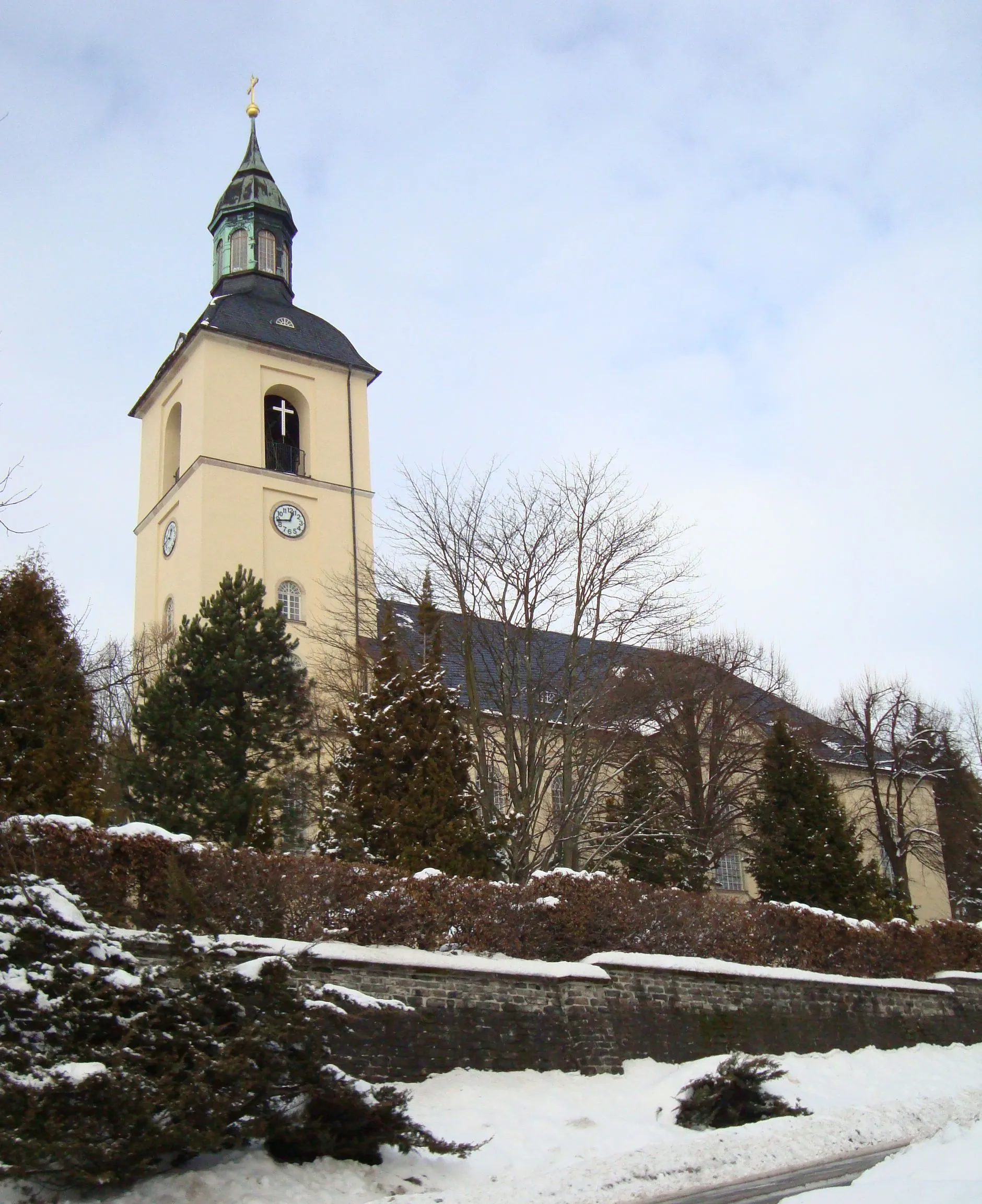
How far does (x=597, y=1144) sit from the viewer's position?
10.8m

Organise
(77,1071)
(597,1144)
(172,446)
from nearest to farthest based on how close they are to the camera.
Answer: (77,1071)
(597,1144)
(172,446)

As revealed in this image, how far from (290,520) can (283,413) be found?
12.7ft

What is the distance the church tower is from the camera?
105 ft

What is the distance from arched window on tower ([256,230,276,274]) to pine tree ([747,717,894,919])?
2189 centimetres

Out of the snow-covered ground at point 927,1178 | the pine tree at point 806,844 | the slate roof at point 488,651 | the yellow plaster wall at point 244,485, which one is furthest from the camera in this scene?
the yellow plaster wall at point 244,485

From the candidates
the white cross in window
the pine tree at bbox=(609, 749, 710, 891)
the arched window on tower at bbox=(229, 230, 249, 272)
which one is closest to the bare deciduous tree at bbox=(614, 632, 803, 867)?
the pine tree at bbox=(609, 749, 710, 891)

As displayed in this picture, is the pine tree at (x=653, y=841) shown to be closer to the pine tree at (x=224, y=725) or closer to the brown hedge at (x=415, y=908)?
the brown hedge at (x=415, y=908)

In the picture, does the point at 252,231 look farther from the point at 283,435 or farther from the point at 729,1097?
the point at 729,1097

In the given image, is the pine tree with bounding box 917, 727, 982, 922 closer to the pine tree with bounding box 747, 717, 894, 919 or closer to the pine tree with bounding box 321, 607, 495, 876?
the pine tree with bounding box 747, 717, 894, 919

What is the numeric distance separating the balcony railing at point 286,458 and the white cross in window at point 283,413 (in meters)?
0.49

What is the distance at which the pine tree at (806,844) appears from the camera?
23312mm

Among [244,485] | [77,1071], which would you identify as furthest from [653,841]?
[77,1071]

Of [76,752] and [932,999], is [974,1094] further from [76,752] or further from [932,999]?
[76,752]

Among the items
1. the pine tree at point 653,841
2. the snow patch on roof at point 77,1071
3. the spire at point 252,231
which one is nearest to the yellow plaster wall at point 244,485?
the spire at point 252,231
